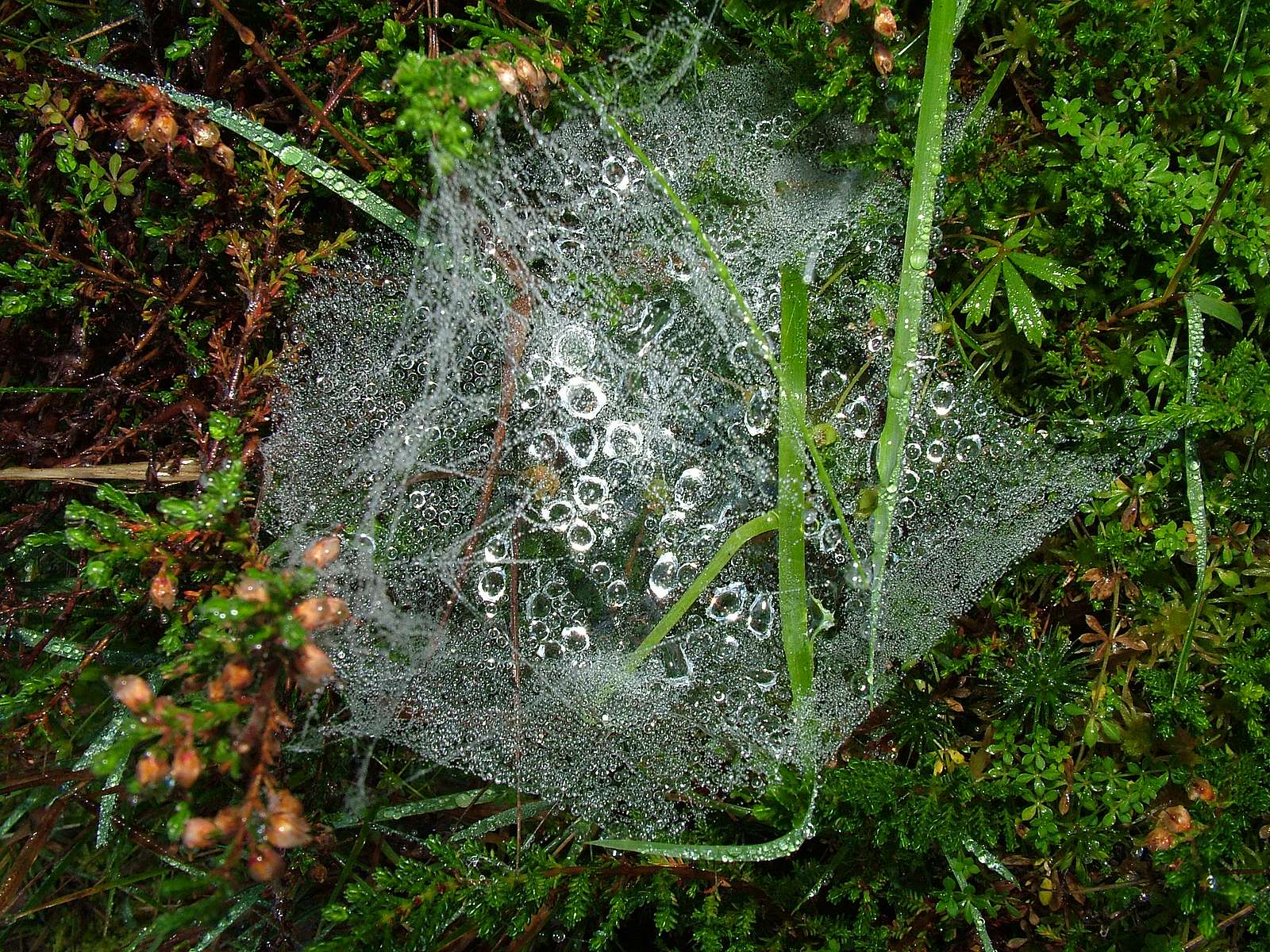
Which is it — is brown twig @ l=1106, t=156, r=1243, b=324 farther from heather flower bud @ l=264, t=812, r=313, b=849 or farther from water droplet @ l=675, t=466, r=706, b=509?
heather flower bud @ l=264, t=812, r=313, b=849

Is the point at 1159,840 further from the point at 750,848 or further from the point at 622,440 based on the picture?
the point at 622,440

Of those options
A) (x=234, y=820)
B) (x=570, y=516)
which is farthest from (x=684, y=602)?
(x=234, y=820)

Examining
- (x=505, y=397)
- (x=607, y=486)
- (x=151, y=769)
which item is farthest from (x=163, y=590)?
(x=607, y=486)

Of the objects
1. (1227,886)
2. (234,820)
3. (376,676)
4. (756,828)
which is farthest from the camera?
(756,828)

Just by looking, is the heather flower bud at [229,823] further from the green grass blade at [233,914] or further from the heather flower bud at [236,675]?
the green grass blade at [233,914]

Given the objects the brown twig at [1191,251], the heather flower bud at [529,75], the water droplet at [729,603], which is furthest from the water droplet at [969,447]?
the heather flower bud at [529,75]

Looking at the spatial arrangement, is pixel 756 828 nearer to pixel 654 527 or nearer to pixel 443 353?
pixel 654 527

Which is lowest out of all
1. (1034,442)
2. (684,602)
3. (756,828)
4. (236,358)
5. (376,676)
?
(756,828)
